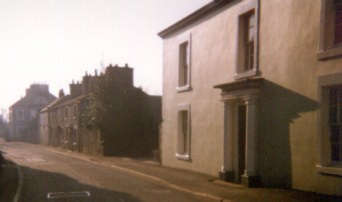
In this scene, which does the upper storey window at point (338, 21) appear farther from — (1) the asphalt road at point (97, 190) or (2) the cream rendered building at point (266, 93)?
(1) the asphalt road at point (97, 190)

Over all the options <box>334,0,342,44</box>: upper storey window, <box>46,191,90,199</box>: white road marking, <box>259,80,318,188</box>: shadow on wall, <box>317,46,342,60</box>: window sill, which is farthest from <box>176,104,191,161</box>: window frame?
<box>334,0,342,44</box>: upper storey window

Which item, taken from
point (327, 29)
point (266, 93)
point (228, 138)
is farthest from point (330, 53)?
point (228, 138)

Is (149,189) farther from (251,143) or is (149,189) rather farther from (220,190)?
(251,143)

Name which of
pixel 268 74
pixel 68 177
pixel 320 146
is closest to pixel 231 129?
pixel 268 74

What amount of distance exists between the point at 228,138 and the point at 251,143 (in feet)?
5.14

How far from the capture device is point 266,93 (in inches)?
496

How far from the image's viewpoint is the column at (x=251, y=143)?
12.6 meters

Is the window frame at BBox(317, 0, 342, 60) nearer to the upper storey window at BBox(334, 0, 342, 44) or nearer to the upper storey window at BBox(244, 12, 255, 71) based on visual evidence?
the upper storey window at BBox(334, 0, 342, 44)

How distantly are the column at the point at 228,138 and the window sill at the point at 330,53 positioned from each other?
171 inches

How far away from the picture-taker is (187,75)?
18578 mm

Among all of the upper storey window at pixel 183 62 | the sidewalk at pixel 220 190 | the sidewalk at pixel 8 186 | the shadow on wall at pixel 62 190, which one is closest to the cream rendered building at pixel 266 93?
the sidewalk at pixel 220 190

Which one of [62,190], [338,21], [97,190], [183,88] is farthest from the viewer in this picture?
[183,88]

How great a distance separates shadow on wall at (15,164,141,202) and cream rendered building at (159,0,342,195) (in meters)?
4.45

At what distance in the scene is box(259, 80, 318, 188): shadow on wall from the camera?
452 inches
